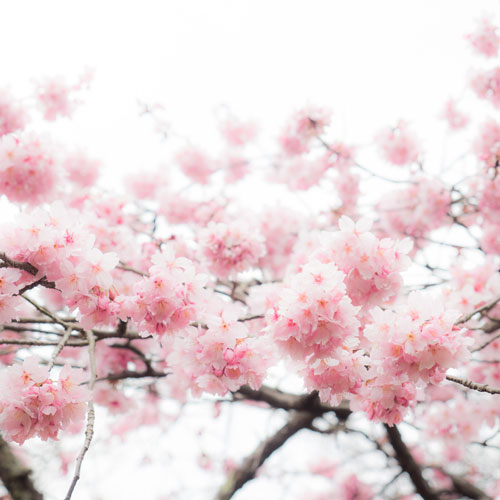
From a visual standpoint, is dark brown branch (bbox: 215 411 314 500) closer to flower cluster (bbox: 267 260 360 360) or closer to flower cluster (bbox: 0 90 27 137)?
flower cluster (bbox: 267 260 360 360)

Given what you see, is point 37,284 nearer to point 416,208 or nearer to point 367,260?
point 367,260

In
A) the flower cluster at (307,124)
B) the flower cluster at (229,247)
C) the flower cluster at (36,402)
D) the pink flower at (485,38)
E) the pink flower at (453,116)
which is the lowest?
the flower cluster at (36,402)

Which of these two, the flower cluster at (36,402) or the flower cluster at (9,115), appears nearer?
the flower cluster at (36,402)

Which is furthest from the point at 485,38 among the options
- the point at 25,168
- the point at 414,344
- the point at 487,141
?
the point at 25,168

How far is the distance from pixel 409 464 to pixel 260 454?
3.60 ft

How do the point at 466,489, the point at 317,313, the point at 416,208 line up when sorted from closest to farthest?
the point at 317,313
the point at 416,208
the point at 466,489

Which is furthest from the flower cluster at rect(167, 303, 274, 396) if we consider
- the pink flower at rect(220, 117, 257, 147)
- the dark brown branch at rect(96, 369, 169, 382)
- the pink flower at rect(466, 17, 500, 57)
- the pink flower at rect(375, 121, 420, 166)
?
the pink flower at rect(220, 117, 257, 147)

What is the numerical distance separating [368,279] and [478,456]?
586 cm

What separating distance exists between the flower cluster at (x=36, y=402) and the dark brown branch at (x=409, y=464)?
2.32 m

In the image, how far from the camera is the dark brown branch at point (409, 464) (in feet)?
10.9

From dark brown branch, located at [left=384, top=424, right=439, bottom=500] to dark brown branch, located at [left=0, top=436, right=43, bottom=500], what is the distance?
2.18 metres

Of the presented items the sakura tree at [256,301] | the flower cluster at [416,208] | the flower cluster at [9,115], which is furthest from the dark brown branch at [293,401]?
the flower cluster at [9,115]

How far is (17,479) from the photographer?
2.79 m

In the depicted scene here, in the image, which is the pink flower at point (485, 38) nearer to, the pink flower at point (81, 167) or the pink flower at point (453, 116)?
the pink flower at point (453, 116)
